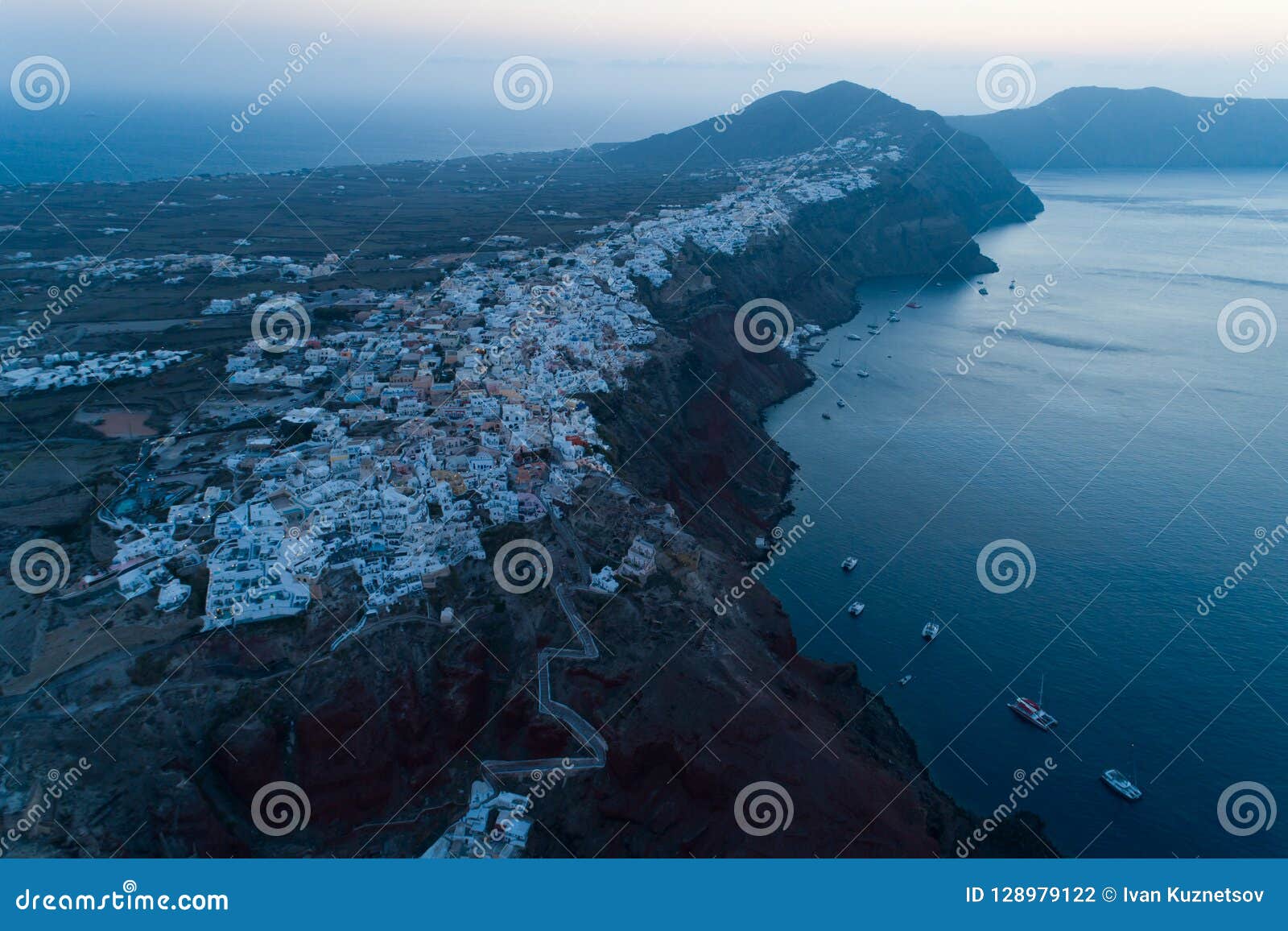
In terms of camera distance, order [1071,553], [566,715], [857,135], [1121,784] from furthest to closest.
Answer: [857,135]
[1071,553]
[1121,784]
[566,715]

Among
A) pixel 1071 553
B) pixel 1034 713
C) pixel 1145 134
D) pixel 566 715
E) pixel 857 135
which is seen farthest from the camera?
pixel 1145 134

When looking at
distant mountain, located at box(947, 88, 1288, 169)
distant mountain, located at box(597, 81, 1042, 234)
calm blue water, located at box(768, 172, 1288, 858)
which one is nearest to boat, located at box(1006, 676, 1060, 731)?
calm blue water, located at box(768, 172, 1288, 858)

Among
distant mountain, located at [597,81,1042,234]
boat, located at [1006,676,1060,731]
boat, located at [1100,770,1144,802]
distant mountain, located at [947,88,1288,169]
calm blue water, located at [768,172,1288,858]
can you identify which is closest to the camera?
boat, located at [1100,770,1144,802]

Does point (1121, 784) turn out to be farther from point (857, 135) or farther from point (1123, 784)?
point (857, 135)

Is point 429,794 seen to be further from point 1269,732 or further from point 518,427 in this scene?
point 1269,732

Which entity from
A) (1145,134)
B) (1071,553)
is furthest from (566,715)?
(1145,134)

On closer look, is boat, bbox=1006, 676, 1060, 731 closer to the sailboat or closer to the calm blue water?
the calm blue water

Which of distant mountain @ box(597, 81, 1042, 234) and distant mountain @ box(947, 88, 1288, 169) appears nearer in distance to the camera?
distant mountain @ box(597, 81, 1042, 234)
